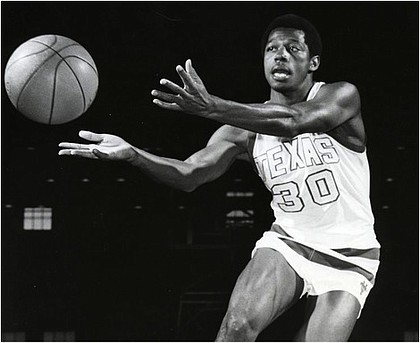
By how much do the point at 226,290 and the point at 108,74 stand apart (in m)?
3.33

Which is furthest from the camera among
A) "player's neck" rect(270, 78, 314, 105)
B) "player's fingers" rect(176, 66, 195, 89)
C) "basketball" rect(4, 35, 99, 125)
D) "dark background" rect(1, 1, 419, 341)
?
"dark background" rect(1, 1, 419, 341)

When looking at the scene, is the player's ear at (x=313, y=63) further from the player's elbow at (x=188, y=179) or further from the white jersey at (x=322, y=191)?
the player's elbow at (x=188, y=179)

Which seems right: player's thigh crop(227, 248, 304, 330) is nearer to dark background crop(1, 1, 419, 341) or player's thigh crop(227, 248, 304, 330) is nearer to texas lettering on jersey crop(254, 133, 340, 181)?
texas lettering on jersey crop(254, 133, 340, 181)

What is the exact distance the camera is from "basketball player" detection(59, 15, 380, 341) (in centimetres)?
321

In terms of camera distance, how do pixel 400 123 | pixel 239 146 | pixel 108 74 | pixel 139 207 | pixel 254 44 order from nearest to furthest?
pixel 239 146, pixel 254 44, pixel 108 74, pixel 400 123, pixel 139 207

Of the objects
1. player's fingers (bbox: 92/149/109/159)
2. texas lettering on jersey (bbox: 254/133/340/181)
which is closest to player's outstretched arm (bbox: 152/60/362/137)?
texas lettering on jersey (bbox: 254/133/340/181)

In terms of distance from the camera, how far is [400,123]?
329 inches

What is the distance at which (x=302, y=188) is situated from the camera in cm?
346

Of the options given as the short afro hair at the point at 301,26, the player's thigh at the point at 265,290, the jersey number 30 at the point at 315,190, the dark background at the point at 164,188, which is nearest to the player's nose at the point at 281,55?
the short afro hair at the point at 301,26

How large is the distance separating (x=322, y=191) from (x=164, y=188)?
6.55 m

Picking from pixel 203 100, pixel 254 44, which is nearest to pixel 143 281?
pixel 254 44

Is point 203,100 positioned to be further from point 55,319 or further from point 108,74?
point 55,319

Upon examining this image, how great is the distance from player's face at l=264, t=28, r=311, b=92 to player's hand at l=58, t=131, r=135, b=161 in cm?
76

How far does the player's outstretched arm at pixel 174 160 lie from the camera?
3.26 meters
